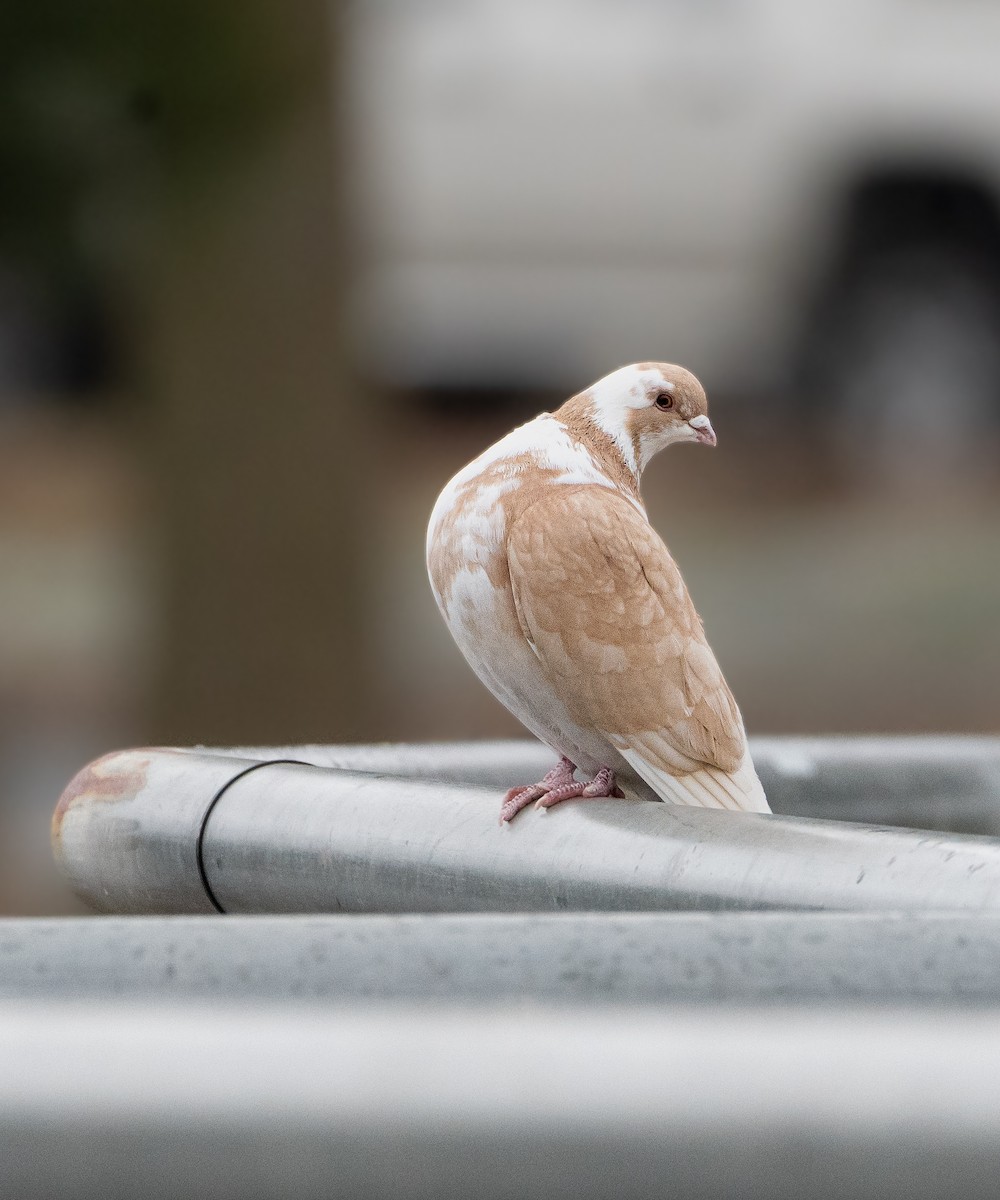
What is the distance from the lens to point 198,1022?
71 centimetres

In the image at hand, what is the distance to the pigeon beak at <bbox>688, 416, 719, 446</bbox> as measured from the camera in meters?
1.61

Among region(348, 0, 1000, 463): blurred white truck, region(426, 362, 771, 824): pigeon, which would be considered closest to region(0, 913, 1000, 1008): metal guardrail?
region(426, 362, 771, 824): pigeon

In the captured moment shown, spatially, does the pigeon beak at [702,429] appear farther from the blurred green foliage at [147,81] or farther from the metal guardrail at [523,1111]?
the blurred green foliage at [147,81]

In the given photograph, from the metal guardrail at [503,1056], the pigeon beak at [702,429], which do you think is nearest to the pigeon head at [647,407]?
the pigeon beak at [702,429]

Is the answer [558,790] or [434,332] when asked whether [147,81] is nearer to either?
[558,790]

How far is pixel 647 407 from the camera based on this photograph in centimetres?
160

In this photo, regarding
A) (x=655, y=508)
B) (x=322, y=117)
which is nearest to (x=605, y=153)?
(x=655, y=508)

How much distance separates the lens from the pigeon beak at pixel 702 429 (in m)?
1.61

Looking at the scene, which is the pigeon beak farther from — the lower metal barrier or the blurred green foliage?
the blurred green foliage

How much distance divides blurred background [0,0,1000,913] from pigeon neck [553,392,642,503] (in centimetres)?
178

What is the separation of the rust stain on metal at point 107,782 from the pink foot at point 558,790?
0.32 metres

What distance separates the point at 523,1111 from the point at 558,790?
1.99ft

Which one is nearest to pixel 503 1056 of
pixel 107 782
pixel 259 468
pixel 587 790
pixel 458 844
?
pixel 458 844

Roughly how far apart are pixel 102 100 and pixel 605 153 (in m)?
3.34
